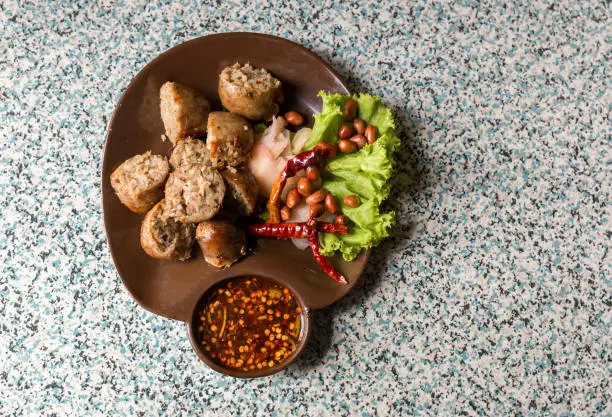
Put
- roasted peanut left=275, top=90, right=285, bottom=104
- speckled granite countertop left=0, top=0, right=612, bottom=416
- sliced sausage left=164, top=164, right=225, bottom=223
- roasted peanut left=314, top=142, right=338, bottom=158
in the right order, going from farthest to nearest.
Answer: speckled granite countertop left=0, top=0, right=612, bottom=416, roasted peanut left=275, top=90, right=285, bottom=104, roasted peanut left=314, top=142, right=338, bottom=158, sliced sausage left=164, top=164, right=225, bottom=223

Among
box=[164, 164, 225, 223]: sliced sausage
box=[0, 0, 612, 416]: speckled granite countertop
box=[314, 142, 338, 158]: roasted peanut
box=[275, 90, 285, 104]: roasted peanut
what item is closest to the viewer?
box=[164, 164, 225, 223]: sliced sausage

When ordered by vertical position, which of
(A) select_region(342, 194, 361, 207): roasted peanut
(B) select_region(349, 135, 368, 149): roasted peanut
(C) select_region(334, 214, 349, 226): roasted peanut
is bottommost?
(C) select_region(334, 214, 349, 226): roasted peanut

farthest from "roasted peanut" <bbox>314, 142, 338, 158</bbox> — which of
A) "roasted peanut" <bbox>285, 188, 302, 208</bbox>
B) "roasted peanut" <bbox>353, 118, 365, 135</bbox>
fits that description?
"roasted peanut" <bbox>285, 188, 302, 208</bbox>

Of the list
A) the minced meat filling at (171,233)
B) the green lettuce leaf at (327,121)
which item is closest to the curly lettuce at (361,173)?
the green lettuce leaf at (327,121)

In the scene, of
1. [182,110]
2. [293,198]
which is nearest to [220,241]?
[293,198]

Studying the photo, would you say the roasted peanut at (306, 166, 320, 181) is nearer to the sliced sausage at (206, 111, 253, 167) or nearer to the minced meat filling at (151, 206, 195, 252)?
the sliced sausage at (206, 111, 253, 167)

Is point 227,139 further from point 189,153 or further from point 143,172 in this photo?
point 143,172

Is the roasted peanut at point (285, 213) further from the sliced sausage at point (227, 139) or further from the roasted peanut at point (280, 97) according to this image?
the roasted peanut at point (280, 97)
